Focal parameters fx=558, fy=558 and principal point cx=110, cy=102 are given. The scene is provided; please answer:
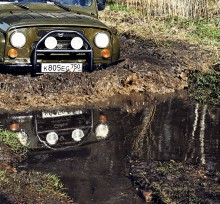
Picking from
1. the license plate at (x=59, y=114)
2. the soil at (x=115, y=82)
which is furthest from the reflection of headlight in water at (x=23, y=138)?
the license plate at (x=59, y=114)

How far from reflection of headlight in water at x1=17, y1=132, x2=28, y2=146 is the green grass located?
2.77 m

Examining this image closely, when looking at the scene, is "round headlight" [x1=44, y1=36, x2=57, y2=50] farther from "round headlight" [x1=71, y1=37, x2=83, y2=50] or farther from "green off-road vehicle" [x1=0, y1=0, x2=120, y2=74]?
"round headlight" [x1=71, y1=37, x2=83, y2=50]

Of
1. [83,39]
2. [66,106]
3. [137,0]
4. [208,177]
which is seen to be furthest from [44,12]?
[137,0]

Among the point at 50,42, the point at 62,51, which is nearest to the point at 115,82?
the point at 62,51

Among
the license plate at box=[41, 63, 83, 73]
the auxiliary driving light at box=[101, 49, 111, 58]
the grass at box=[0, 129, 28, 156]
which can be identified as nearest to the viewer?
the grass at box=[0, 129, 28, 156]

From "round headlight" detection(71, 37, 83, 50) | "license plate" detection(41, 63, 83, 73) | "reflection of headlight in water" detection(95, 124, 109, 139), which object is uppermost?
A: "round headlight" detection(71, 37, 83, 50)

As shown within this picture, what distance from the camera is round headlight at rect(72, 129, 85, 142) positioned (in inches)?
237

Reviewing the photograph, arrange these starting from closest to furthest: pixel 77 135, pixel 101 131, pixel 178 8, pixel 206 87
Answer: pixel 77 135
pixel 101 131
pixel 206 87
pixel 178 8

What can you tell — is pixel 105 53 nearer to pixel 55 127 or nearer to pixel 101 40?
pixel 101 40

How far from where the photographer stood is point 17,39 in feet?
23.5

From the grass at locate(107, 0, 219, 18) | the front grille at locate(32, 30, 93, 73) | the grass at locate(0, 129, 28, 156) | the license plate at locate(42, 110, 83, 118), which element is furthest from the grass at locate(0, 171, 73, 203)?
the grass at locate(107, 0, 219, 18)

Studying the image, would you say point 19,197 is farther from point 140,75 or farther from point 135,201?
point 140,75

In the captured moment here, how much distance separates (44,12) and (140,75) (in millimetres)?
1649

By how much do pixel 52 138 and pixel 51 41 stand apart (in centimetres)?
166
